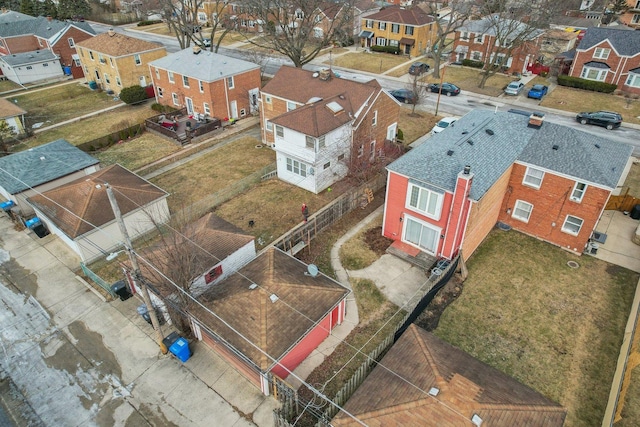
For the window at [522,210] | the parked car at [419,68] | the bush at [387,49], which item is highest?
the bush at [387,49]

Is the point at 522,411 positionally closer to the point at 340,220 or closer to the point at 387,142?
the point at 340,220

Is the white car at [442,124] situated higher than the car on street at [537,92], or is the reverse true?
the car on street at [537,92]

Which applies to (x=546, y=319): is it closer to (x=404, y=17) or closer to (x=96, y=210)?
(x=96, y=210)

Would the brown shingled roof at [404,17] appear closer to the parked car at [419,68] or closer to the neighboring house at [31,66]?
the parked car at [419,68]

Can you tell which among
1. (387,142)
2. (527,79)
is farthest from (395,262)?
(527,79)

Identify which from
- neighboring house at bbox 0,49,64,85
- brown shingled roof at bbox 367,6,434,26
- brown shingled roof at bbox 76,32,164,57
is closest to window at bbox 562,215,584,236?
brown shingled roof at bbox 76,32,164,57

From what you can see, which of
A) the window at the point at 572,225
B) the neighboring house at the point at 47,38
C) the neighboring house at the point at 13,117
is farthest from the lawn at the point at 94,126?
the window at the point at 572,225

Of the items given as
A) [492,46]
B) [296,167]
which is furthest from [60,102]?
[492,46]
